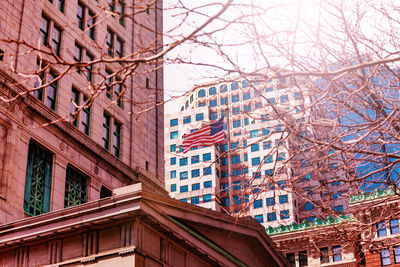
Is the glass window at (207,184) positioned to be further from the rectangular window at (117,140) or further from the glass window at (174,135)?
the rectangular window at (117,140)

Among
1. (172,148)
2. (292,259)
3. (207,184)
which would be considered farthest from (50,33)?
(172,148)

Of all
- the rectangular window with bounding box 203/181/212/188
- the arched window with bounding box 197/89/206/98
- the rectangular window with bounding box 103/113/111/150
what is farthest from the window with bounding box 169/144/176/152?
the rectangular window with bounding box 103/113/111/150

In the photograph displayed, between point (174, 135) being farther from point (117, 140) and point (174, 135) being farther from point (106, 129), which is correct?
point (106, 129)

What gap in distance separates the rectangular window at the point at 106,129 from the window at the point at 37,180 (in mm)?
7229

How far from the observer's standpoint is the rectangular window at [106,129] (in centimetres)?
4344

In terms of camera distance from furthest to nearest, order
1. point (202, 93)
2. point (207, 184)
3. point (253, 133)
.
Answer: point (202, 93)
point (253, 133)
point (207, 184)

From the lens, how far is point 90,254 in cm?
2323

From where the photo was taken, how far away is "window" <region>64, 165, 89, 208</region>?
37562 millimetres

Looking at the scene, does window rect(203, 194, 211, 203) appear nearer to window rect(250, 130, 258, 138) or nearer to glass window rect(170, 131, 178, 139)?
window rect(250, 130, 258, 138)

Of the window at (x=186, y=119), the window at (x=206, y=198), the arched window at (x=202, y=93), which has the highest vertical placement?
the arched window at (x=202, y=93)

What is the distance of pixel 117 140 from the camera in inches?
1775

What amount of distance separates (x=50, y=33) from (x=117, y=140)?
9584 millimetres

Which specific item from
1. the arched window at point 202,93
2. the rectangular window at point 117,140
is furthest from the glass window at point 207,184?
the rectangular window at point 117,140

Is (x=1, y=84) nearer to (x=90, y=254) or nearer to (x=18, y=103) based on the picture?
(x=18, y=103)
